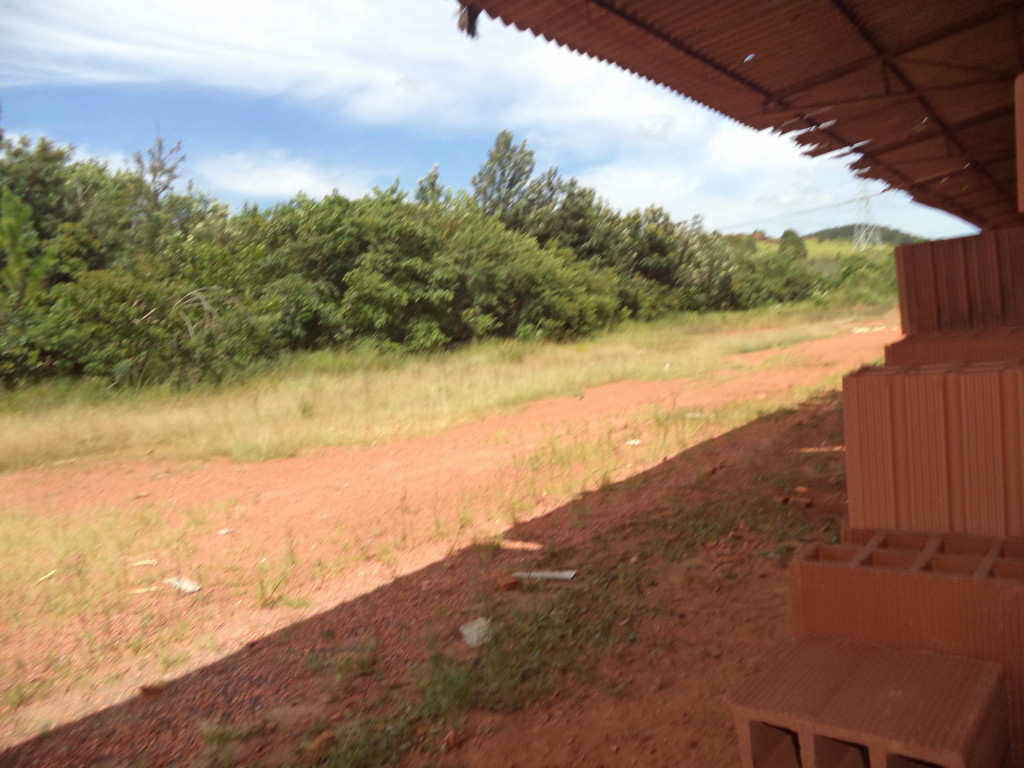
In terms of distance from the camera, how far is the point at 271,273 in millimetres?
20219

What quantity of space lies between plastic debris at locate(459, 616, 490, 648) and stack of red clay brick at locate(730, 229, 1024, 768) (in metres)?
1.97

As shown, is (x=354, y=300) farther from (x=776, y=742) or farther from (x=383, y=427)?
(x=776, y=742)

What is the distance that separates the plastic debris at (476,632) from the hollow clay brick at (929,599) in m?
1.95

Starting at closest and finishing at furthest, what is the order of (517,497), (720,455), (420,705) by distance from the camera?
(420,705), (517,497), (720,455)

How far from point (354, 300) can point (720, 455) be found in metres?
13.8

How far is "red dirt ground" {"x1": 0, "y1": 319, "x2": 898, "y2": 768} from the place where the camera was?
119 inches

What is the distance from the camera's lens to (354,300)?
64.0 ft

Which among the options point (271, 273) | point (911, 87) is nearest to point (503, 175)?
point (271, 273)

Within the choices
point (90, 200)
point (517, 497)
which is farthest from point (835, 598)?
point (90, 200)

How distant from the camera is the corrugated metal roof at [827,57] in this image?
4.38 meters

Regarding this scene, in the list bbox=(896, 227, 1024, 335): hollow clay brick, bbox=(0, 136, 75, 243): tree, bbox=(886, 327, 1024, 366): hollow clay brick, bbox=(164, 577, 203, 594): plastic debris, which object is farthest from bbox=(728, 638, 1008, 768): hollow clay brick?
bbox=(0, 136, 75, 243): tree

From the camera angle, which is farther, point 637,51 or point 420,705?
point 637,51

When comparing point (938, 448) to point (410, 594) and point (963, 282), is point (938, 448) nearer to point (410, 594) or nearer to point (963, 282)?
point (963, 282)

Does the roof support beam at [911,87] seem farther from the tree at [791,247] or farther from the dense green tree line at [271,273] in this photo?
the tree at [791,247]
